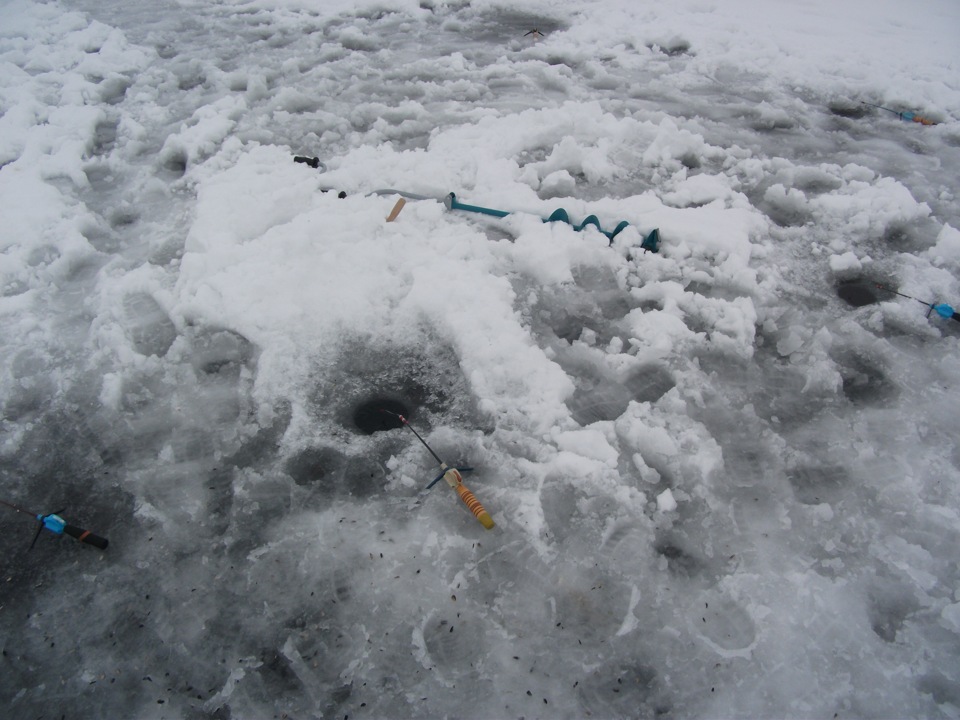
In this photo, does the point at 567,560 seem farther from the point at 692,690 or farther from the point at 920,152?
the point at 920,152

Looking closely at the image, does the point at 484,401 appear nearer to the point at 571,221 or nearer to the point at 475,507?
the point at 475,507

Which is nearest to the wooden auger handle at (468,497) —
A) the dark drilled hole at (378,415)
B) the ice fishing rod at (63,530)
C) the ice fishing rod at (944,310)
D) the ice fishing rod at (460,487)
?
the ice fishing rod at (460,487)

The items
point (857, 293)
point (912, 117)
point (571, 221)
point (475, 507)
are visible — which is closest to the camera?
point (475, 507)

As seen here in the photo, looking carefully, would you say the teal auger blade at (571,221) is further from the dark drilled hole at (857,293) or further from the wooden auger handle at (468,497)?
the wooden auger handle at (468,497)

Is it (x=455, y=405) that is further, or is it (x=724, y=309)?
(x=724, y=309)

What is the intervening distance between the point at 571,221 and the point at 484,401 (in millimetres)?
1867

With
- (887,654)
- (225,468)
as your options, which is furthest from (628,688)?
(225,468)

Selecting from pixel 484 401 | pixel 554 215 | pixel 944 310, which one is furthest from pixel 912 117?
pixel 484 401

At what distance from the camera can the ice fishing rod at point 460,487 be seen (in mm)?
2865

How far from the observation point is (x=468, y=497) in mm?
2918

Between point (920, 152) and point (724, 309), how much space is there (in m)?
3.28

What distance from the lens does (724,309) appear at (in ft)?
12.7

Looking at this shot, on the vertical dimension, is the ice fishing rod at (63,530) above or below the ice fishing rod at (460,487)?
below

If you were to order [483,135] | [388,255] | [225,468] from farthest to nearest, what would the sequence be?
[483,135] → [388,255] → [225,468]
